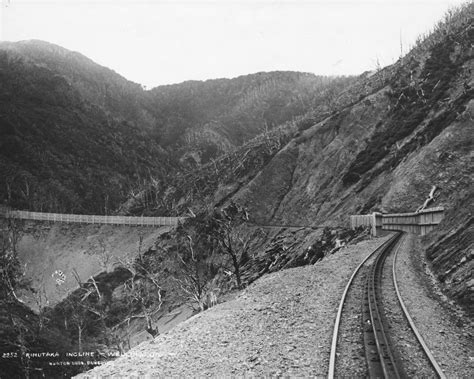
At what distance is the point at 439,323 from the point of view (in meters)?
11.4

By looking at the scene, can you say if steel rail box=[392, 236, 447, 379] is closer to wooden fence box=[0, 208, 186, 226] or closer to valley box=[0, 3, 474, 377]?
valley box=[0, 3, 474, 377]

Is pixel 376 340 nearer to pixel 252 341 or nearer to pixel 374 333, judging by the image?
pixel 374 333

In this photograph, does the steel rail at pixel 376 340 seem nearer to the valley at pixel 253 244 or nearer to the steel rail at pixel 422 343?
the steel rail at pixel 422 343

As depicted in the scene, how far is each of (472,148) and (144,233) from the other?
56605 mm

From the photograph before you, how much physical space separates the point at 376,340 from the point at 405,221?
26681 mm

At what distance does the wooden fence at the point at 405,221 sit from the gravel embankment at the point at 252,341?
14.1m

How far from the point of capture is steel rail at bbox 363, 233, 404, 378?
813 centimetres

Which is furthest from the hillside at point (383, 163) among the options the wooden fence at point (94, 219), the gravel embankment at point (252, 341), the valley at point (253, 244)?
the wooden fence at point (94, 219)

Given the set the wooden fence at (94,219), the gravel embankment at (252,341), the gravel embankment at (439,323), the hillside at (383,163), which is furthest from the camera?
the wooden fence at (94,219)

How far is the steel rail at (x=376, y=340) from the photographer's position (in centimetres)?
813

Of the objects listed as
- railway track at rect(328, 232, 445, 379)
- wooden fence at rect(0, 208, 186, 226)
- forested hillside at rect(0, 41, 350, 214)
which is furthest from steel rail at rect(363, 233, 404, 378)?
forested hillside at rect(0, 41, 350, 214)

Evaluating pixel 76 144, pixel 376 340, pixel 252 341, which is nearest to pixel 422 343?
pixel 376 340

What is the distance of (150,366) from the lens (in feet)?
34.4

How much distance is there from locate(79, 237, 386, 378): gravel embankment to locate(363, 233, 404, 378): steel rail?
3.44 ft
